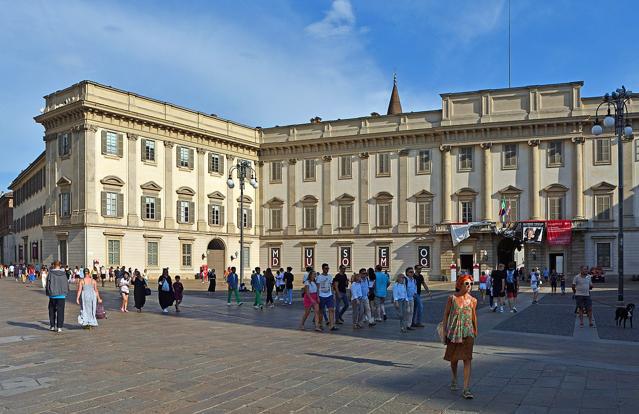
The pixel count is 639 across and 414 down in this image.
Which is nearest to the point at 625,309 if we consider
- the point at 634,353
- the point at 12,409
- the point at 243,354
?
the point at 634,353

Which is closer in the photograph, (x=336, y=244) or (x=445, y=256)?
(x=445, y=256)

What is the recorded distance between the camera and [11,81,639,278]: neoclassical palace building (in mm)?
44344

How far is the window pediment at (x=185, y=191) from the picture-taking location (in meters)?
49.2

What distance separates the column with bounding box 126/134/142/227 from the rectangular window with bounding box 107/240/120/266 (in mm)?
1847

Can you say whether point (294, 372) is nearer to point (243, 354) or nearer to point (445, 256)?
point (243, 354)

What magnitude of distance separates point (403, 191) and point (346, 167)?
5.44 meters

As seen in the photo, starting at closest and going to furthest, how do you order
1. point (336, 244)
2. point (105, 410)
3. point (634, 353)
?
1. point (105, 410)
2. point (634, 353)
3. point (336, 244)

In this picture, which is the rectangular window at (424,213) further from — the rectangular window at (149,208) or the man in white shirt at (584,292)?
the man in white shirt at (584,292)

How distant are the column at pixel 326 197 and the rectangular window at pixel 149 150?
14774mm

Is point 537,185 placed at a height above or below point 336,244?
above

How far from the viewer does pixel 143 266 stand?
45938 millimetres

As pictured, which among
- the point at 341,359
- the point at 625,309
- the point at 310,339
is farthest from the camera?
the point at 625,309

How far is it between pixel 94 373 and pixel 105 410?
8.36 feet

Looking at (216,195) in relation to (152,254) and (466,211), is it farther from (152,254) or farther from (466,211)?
(466,211)
